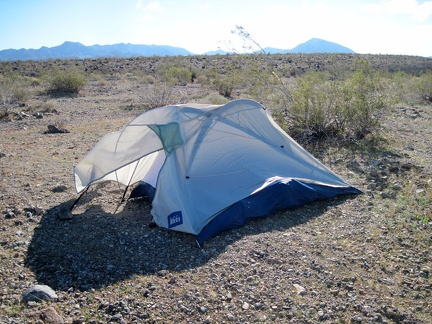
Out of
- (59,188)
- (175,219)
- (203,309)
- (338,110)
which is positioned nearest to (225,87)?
(338,110)

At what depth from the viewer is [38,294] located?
377 cm

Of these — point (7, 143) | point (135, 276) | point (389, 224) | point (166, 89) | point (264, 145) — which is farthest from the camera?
point (166, 89)

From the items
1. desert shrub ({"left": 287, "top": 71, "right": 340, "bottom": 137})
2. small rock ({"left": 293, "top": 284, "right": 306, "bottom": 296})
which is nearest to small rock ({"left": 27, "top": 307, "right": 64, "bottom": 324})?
small rock ({"left": 293, "top": 284, "right": 306, "bottom": 296})

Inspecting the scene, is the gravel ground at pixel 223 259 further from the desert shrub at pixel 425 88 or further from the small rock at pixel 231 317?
the desert shrub at pixel 425 88

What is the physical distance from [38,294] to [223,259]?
6.19 ft

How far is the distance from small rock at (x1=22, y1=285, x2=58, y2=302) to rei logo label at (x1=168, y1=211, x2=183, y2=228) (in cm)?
162

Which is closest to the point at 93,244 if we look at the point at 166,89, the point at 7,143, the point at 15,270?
the point at 15,270

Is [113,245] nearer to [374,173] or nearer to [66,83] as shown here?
[374,173]

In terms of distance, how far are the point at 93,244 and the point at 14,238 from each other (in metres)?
0.99

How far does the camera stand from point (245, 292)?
3910mm

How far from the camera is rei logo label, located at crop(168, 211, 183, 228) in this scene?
4986 mm

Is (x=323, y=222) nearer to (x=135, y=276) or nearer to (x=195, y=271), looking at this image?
(x=195, y=271)

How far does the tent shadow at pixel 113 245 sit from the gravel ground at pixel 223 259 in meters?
0.02

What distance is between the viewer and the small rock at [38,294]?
3730mm
